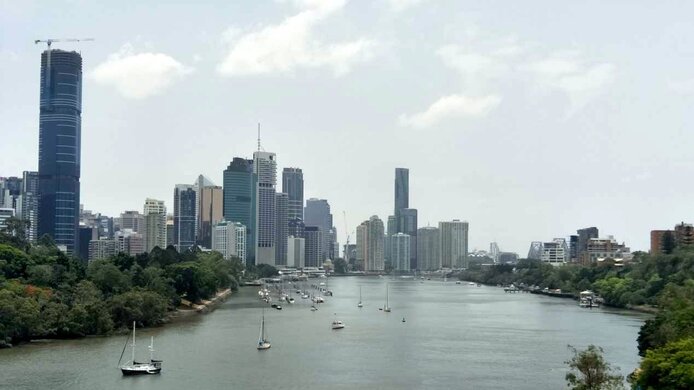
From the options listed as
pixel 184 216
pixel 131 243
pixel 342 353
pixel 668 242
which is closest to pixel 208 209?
pixel 184 216

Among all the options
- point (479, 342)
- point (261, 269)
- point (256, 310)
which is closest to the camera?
point (479, 342)

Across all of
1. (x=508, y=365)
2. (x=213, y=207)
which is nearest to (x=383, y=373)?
(x=508, y=365)

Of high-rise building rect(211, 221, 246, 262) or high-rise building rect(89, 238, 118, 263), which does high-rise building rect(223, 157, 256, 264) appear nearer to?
high-rise building rect(211, 221, 246, 262)

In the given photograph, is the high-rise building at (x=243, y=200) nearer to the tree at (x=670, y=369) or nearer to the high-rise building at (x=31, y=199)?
the high-rise building at (x=31, y=199)

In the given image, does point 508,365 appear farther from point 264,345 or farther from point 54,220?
point 54,220

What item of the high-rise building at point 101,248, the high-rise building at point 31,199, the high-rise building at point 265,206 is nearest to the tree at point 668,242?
the high-rise building at point 101,248
